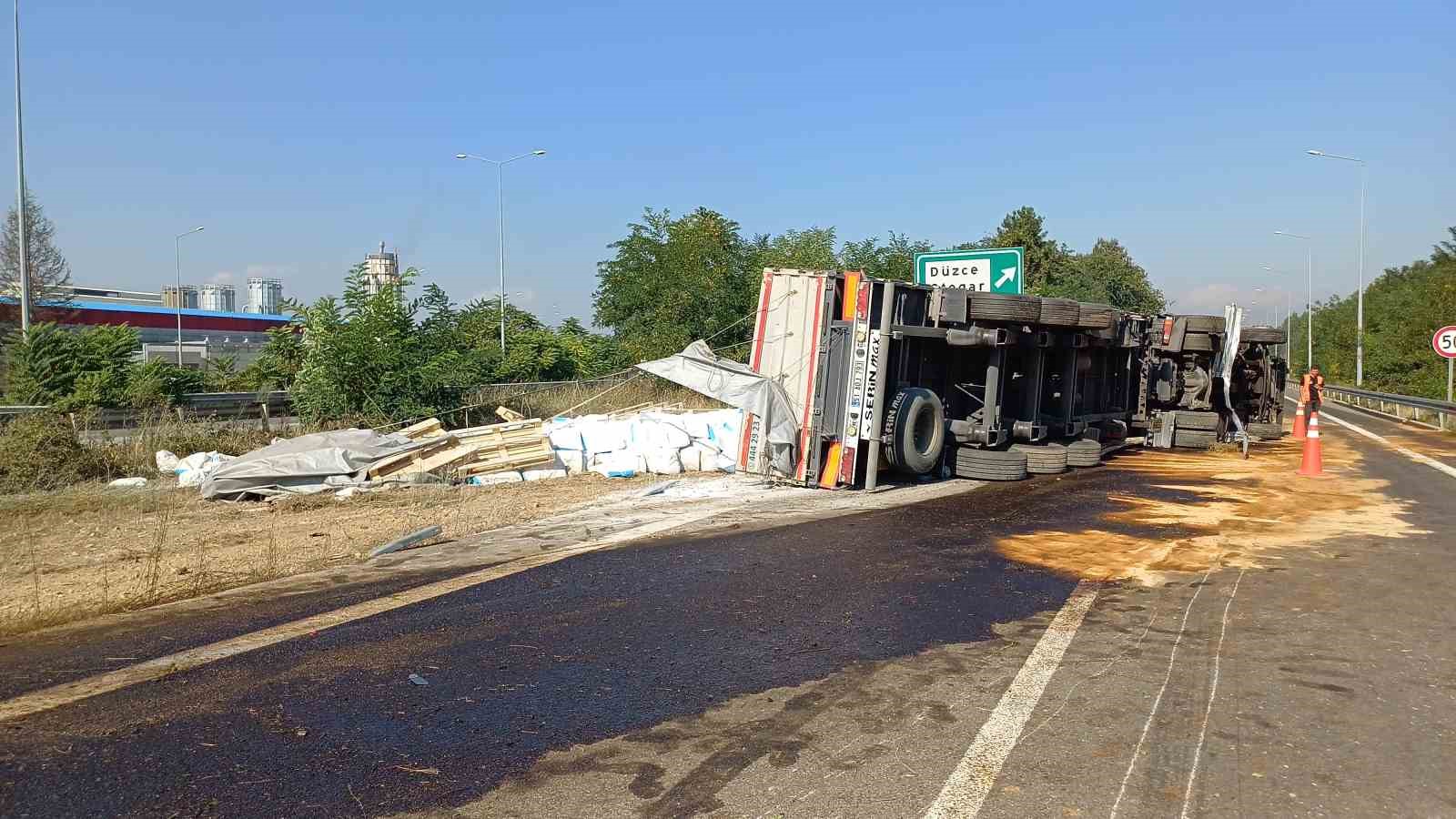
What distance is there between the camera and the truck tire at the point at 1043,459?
13273 mm

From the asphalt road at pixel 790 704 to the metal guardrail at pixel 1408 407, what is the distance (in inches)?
881

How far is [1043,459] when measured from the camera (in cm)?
1330

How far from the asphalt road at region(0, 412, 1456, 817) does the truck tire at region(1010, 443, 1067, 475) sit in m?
5.96

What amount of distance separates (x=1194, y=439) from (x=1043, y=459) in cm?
535

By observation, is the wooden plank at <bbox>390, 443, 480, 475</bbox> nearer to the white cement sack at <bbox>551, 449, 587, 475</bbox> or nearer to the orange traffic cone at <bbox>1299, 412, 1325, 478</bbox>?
the white cement sack at <bbox>551, 449, 587, 475</bbox>

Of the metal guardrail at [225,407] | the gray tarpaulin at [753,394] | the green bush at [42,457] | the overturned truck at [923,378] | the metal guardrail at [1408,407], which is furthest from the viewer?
the metal guardrail at [1408,407]

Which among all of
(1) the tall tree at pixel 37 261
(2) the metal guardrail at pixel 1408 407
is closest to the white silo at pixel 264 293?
(1) the tall tree at pixel 37 261

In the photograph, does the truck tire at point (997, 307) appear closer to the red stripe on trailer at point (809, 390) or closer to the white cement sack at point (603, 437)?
the red stripe on trailer at point (809, 390)

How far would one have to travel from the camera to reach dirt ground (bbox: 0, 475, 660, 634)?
7.04 m

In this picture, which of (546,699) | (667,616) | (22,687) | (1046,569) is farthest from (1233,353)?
(22,687)

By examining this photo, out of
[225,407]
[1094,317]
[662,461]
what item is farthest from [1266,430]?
[225,407]

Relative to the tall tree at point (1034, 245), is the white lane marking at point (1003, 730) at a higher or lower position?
lower

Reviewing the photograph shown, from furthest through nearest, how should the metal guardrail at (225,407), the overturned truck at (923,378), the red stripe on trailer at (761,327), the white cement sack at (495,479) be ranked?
the metal guardrail at (225,407), the white cement sack at (495,479), the red stripe on trailer at (761,327), the overturned truck at (923,378)

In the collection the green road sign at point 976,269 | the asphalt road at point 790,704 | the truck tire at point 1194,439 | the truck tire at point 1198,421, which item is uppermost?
the green road sign at point 976,269
